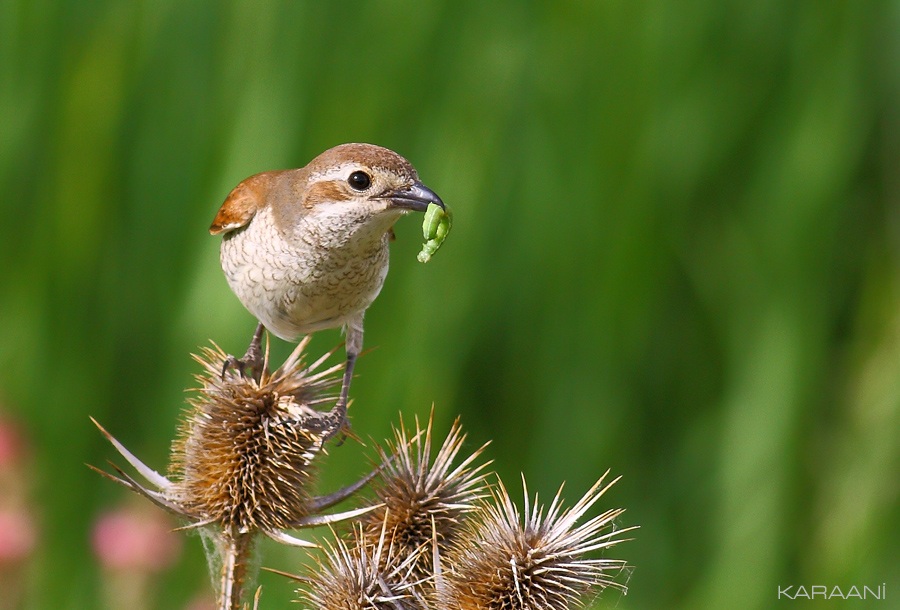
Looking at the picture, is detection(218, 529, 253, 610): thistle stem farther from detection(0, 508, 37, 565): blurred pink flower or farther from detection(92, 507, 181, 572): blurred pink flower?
detection(0, 508, 37, 565): blurred pink flower

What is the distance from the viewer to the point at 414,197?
127 inches

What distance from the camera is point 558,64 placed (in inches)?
231

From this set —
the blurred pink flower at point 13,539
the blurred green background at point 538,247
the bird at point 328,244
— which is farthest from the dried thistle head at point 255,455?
the blurred green background at point 538,247

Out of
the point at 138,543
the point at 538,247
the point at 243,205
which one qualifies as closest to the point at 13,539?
the point at 138,543

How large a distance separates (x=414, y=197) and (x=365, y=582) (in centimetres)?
121

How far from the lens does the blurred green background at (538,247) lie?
561cm

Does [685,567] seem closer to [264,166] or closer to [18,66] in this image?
[264,166]

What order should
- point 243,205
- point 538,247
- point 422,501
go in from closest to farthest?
point 422,501
point 243,205
point 538,247

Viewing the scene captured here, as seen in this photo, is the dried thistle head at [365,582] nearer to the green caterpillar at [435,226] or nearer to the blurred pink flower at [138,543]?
the green caterpillar at [435,226]

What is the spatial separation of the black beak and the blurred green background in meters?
2.29

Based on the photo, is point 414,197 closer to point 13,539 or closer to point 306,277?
point 306,277

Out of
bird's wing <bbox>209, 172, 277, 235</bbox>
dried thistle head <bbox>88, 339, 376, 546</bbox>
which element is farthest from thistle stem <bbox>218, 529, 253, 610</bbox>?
bird's wing <bbox>209, 172, 277, 235</bbox>

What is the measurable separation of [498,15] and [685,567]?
345 cm

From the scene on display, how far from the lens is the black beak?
10.5 feet
